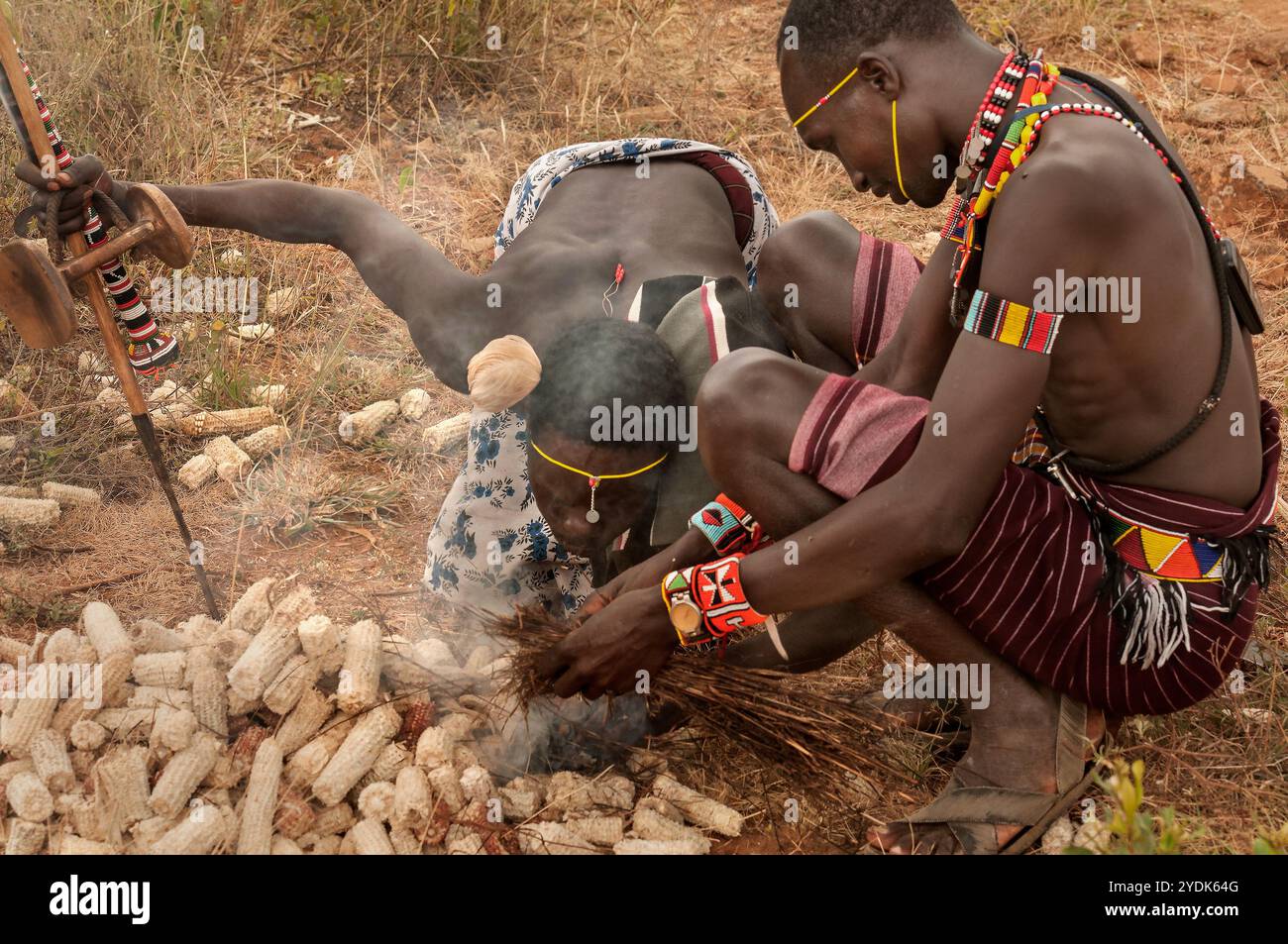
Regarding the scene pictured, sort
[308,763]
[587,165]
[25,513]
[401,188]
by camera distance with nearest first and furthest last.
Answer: [308,763], [587,165], [25,513], [401,188]

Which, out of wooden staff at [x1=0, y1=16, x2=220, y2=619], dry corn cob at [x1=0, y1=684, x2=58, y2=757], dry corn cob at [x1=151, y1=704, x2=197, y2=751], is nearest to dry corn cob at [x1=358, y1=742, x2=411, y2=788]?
dry corn cob at [x1=151, y1=704, x2=197, y2=751]

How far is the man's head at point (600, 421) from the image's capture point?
2854mm

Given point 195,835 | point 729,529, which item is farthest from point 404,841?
point 729,529

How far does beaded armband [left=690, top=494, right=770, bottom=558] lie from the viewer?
2.77 meters

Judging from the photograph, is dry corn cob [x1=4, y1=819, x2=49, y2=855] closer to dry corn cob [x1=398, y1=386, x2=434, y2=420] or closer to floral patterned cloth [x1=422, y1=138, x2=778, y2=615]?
floral patterned cloth [x1=422, y1=138, x2=778, y2=615]

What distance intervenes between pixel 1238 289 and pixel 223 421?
3.31 m

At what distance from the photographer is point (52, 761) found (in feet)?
8.39

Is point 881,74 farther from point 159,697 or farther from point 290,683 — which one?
point 159,697

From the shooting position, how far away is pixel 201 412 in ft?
14.5

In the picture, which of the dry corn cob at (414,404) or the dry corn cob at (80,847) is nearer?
the dry corn cob at (80,847)

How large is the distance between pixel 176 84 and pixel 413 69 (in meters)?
1.11
